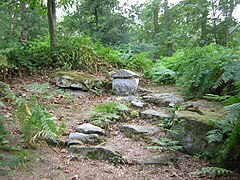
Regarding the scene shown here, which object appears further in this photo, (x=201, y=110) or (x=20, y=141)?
(x=201, y=110)

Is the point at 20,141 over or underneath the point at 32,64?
underneath

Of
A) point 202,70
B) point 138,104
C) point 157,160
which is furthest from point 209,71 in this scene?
point 157,160

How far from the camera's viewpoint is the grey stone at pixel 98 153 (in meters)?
2.62

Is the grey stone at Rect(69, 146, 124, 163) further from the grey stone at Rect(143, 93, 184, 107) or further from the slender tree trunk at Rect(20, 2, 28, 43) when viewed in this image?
the slender tree trunk at Rect(20, 2, 28, 43)

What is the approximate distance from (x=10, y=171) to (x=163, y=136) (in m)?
1.83

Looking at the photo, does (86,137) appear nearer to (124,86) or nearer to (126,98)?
(126,98)

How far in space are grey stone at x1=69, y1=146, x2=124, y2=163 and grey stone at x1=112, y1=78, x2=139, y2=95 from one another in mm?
2575

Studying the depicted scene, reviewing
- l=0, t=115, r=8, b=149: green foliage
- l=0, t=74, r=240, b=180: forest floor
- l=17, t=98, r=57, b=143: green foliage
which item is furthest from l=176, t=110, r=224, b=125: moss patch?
l=0, t=115, r=8, b=149: green foliage

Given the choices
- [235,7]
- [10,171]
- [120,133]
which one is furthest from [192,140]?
[235,7]

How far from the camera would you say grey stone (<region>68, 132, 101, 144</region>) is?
2.90 metres

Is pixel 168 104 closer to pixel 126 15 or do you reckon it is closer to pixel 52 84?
pixel 52 84

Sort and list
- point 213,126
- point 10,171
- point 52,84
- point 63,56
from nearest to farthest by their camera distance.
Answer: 1. point 10,171
2. point 213,126
3. point 52,84
4. point 63,56

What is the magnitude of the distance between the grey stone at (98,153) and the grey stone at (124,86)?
2575 mm

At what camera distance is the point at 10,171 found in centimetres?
220
